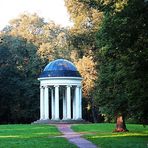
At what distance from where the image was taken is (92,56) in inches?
1929

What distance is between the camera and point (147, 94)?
26.1 meters

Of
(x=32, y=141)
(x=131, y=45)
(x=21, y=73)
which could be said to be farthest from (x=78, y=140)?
(x=21, y=73)

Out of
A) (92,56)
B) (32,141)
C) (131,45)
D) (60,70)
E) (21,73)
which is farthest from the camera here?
(21,73)

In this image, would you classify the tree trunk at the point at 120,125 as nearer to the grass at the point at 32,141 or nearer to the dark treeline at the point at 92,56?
the dark treeline at the point at 92,56

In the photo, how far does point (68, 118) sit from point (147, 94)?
133 ft

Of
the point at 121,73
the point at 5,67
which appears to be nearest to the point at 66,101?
the point at 5,67

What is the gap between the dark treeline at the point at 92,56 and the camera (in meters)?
23.5

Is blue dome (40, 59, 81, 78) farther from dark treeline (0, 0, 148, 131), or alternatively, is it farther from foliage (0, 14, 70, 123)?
foliage (0, 14, 70, 123)

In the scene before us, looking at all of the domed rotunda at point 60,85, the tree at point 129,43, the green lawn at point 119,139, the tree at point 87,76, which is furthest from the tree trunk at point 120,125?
the tree at point 87,76

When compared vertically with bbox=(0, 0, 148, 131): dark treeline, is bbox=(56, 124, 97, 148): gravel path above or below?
below

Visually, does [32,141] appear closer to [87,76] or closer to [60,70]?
[60,70]

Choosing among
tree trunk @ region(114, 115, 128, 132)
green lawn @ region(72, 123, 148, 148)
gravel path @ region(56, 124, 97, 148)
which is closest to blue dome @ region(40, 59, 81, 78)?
tree trunk @ region(114, 115, 128, 132)

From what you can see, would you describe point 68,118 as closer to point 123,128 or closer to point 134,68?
point 123,128

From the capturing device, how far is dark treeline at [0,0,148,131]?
23484 millimetres
